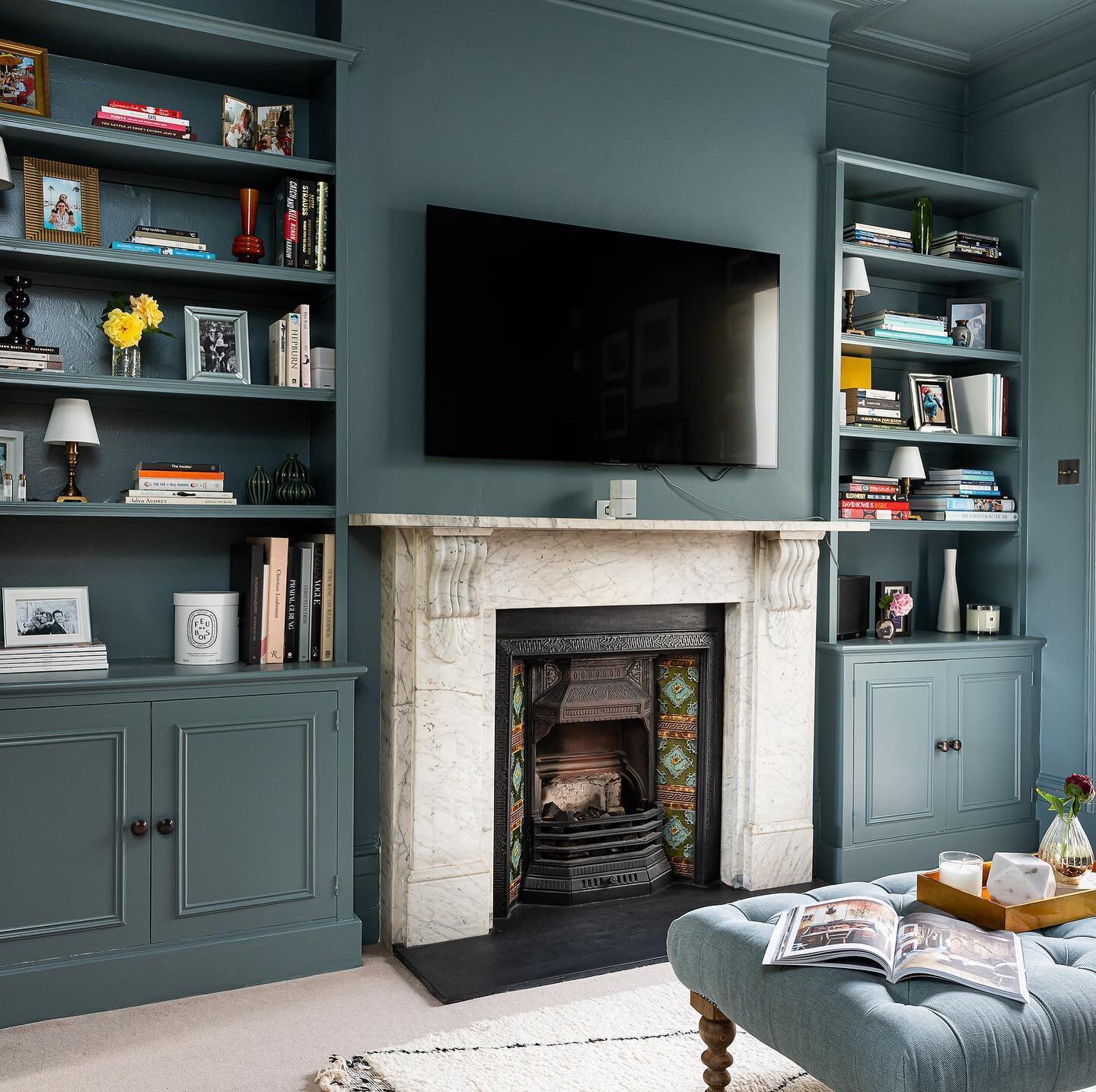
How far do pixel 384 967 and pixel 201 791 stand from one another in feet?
2.45

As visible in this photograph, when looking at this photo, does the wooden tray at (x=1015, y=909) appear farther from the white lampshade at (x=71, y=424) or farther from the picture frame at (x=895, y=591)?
the white lampshade at (x=71, y=424)

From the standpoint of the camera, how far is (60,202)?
2.82 m

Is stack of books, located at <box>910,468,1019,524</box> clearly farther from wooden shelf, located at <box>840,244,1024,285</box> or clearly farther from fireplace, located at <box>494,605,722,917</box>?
fireplace, located at <box>494,605,722,917</box>

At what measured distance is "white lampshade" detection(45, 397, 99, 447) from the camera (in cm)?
274

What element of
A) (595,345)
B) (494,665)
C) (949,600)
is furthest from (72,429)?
(949,600)

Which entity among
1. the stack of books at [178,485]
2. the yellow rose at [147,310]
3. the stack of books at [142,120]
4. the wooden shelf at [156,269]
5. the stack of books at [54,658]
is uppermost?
the stack of books at [142,120]

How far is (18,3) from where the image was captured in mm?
2623

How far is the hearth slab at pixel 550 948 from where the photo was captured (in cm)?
283

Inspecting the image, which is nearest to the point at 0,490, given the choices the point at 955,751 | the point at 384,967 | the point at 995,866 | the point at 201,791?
the point at 201,791

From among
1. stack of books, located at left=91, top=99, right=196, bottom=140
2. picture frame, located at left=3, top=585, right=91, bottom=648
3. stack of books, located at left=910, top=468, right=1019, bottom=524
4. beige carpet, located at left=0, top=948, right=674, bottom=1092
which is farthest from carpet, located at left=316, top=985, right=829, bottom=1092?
stack of books, located at left=91, top=99, right=196, bottom=140

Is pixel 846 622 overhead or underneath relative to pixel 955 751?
overhead

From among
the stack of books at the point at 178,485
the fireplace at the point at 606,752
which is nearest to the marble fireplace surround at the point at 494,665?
the fireplace at the point at 606,752

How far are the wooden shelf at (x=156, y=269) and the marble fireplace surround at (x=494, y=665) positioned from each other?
2.37 ft

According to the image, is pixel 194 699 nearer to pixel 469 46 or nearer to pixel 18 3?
pixel 18 3
